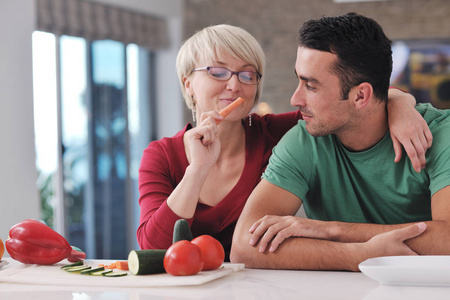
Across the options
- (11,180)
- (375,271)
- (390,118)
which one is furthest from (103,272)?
(11,180)

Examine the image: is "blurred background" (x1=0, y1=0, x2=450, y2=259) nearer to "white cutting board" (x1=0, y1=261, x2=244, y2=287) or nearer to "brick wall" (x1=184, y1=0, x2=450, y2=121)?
"brick wall" (x1=184, y1=0, x2=450, y2=121)

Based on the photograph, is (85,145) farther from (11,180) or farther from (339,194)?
A: (339,194)

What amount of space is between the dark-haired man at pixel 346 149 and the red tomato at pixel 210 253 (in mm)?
267

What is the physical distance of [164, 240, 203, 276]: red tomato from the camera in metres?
1.34

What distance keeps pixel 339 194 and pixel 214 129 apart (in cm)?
49

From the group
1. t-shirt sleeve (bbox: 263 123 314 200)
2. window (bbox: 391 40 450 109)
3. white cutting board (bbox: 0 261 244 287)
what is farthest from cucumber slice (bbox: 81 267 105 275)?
window (bbox: 391 40 450 109)

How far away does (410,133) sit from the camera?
1.79m

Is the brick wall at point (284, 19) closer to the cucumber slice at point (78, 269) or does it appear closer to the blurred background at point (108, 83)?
the blurred background at point (108, 83)

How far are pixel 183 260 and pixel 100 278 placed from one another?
0.68ft

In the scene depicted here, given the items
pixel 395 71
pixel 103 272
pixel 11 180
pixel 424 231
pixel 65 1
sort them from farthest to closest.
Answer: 1. pixel 395 71
2. pixel 65 1
3. pixel 11 180
4. pixel 424 231
5. pixel 103 272

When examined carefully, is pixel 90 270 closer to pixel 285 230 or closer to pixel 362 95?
pixel 285 230

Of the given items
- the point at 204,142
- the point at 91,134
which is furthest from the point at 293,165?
the point at 91,134

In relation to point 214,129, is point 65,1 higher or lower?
higher

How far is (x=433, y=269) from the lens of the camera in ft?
4.02
